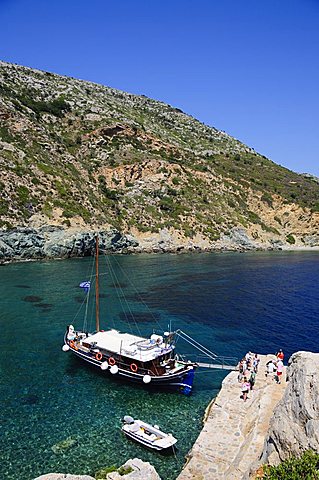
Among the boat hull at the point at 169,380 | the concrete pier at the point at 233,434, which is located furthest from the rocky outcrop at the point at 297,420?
the boat hull at the point at 169,380

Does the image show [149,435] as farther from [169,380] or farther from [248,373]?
[248,373]

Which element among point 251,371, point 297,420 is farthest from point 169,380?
point 297,420

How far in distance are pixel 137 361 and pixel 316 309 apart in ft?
103

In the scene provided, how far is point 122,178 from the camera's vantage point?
422 feet

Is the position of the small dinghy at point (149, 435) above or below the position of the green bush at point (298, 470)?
below

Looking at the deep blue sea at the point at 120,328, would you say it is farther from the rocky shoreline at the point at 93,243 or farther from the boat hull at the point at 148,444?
the rocky shoreline at the point at 93,243

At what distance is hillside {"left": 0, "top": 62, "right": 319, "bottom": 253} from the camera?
9956cm

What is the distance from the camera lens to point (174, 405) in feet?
92.0

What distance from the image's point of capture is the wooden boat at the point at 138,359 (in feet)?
98.1

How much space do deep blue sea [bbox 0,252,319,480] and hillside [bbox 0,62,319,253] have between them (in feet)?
81.3

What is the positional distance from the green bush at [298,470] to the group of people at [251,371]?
46.5ft

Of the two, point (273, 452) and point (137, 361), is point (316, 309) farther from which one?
point (273, 452)

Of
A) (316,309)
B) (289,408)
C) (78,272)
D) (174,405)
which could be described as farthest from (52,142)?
(289,408)

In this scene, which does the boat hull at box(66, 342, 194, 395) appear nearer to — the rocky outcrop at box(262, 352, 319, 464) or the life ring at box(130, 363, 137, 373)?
the life ring at box(130, 363, 137, 373)
